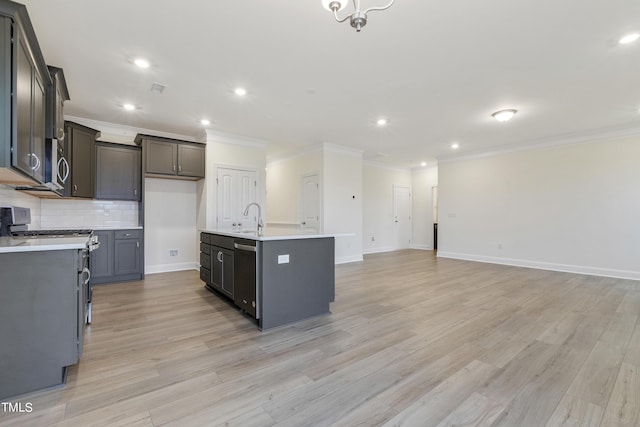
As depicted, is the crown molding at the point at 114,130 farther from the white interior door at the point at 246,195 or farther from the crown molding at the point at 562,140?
the crown molding at the point at 562,140

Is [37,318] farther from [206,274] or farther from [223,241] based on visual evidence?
[206,274]

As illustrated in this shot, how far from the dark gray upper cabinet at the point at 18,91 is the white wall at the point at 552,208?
25.4 ft

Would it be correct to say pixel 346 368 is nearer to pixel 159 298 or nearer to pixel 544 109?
pixel 159 298

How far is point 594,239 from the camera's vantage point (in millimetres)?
5289

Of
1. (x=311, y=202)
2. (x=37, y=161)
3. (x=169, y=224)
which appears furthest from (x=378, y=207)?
(x=37, y=161)

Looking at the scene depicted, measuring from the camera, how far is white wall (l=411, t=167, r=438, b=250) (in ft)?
30.0

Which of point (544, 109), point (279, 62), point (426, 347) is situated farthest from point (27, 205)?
point (544, 109)

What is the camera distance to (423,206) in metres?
9.28

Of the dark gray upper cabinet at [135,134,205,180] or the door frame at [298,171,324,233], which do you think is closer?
the dark gray upper cabinet at [135,134,205,180]

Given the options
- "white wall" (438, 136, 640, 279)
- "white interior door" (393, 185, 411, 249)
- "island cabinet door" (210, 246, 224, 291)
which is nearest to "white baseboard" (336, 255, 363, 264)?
"white wall" (438, 136, 640, 279)

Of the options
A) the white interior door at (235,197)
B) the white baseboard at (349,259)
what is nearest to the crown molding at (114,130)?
the white interior door at (235,197)

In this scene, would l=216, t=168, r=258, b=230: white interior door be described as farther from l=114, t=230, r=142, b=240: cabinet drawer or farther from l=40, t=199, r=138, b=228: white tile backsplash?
l=40, t=199, r=138, b=228: white tile backsplash

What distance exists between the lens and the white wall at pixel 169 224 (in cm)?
527

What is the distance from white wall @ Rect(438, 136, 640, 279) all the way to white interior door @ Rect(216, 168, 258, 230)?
5.11 m
